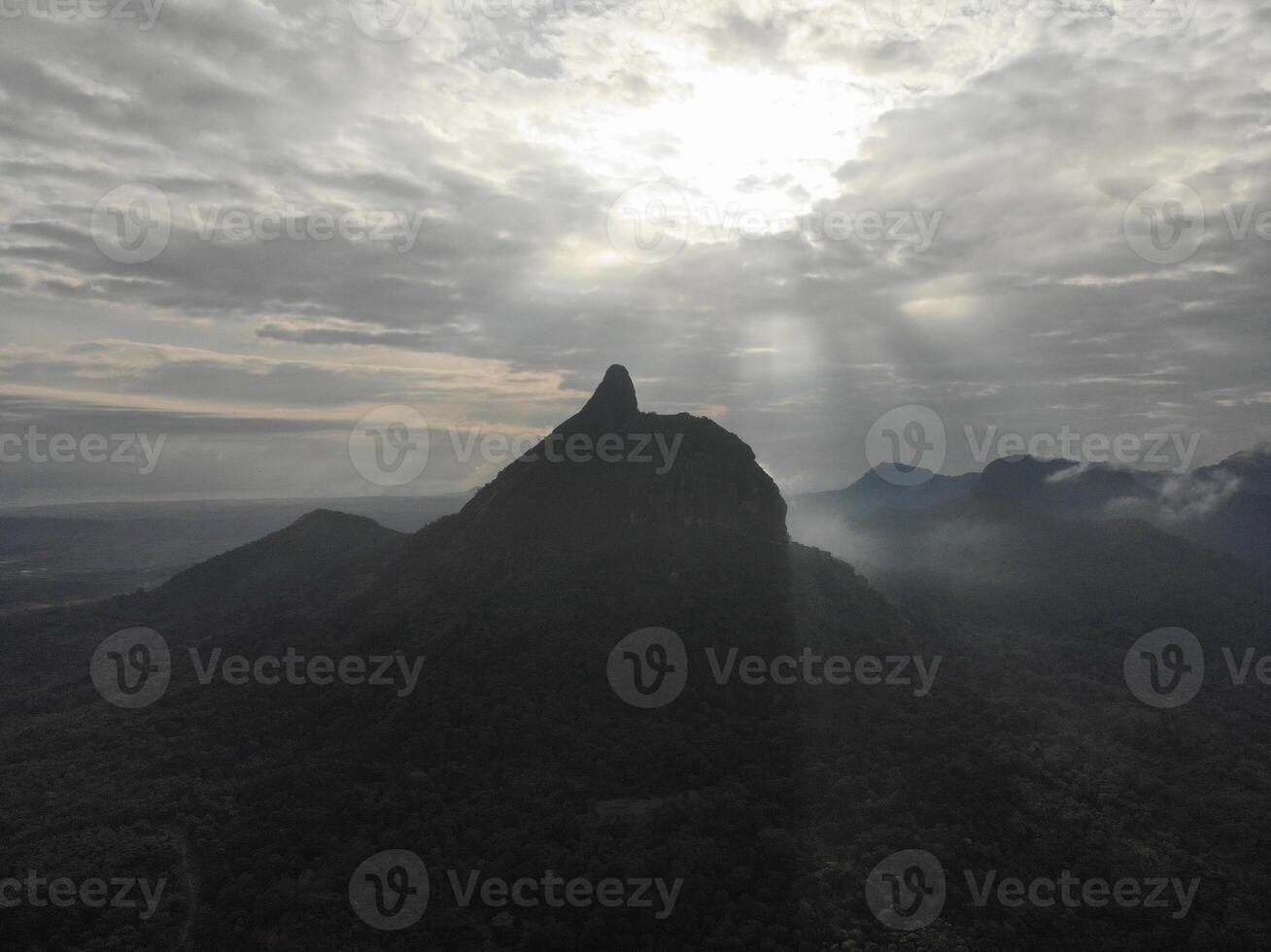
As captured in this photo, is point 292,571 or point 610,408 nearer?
point 610,408


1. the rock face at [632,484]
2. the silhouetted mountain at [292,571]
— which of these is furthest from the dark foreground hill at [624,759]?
the silhouetted mountain at [292,571]

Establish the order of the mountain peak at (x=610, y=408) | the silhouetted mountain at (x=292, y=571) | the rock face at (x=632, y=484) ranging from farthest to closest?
the silhouetted mountain at (x=292, y=571), the mountain peak at (x=610, y=408), the rock face at (x=632, y=484)

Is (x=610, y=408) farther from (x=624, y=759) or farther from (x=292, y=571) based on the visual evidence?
(x=292, y=571)

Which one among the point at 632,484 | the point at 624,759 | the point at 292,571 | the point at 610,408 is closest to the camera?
the point at 624,759

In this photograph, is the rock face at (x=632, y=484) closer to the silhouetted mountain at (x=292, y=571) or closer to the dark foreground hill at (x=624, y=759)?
the dark foreground hill at (x=624, y=759)

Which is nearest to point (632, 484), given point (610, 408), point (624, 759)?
point (610, 408)

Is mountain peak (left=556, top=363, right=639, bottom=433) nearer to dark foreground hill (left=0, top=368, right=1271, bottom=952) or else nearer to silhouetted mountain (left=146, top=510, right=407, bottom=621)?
dark foreground hill (left=0, top=368, right=1271, bottom=952)

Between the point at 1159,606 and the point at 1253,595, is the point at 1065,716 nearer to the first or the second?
the point at 1159,606

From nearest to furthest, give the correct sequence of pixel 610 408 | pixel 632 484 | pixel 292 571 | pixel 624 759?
1. pixel 624 759
2. pixel 632 484
3. pixel 610 408
4. pixel 292 571
